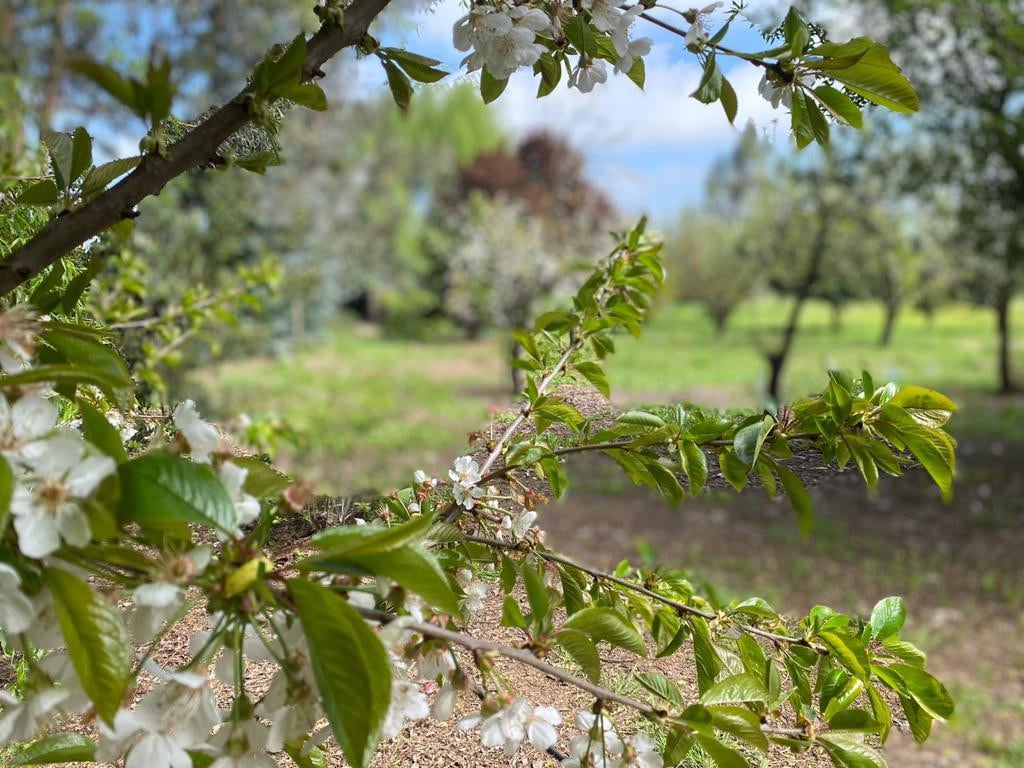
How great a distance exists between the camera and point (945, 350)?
42.2ft

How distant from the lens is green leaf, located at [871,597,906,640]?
684 mm

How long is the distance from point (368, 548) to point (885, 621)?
0.50 m

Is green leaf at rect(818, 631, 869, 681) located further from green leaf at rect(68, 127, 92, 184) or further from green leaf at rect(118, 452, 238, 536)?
green leaf at rect(68, 127, 92, 184)

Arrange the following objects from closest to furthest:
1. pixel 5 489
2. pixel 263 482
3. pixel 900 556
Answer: pixel 5 489, pixel 263 482, pixel 900 556

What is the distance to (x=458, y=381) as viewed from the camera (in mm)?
10203

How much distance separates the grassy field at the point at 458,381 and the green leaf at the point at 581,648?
3563 mm

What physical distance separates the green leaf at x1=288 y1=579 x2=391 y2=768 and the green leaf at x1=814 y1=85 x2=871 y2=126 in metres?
0.47

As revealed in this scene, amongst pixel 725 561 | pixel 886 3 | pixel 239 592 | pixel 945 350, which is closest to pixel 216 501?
pixel 239 592

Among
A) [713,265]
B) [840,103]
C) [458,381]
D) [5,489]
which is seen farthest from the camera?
[713,265]

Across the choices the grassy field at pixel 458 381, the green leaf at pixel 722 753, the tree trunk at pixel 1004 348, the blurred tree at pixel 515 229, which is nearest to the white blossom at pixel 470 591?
the green leaf at pixel 722 753

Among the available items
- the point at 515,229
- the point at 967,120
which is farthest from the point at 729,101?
the point at 515,229

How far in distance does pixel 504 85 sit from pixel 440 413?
25.3ft

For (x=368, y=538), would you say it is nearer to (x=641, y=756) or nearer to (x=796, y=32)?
(x=641, y=756)

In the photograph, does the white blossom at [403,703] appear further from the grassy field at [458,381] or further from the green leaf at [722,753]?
the grassy field at [458,381]
